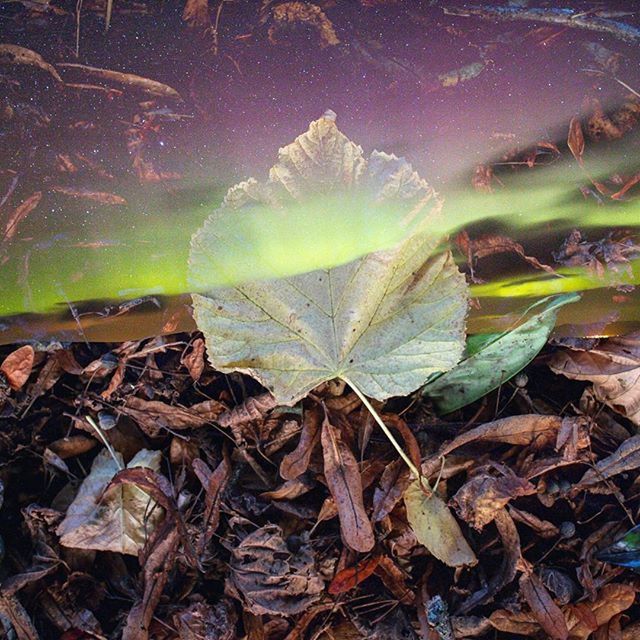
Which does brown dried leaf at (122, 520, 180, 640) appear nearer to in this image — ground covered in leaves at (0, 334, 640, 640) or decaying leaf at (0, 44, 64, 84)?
ground covered in leaves at (0, 334, 640, 640)

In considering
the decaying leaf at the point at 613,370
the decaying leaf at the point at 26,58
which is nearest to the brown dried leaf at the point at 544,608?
the decaying leaf at the point at 613,370

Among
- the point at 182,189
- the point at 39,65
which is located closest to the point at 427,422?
the point at 182,189

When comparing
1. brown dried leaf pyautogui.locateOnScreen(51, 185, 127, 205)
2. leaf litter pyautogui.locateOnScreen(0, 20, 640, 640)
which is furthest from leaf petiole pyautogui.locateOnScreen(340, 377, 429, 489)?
brown dried leaf pyautogui.locateOnScreen(51, 185, 127, 205)

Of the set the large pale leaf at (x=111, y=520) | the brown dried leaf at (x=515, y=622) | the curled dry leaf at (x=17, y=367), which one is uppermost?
the curled dry leaf at (x=17, y=367)

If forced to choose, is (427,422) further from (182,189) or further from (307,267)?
(182,189)

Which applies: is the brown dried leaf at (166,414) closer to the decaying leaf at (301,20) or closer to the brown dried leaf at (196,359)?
the brown dried leaf at (196,359)

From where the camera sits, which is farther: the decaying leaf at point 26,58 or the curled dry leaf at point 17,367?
the curled dry leaf at point 17,367
